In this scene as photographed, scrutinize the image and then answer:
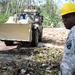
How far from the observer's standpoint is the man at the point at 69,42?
109 inches

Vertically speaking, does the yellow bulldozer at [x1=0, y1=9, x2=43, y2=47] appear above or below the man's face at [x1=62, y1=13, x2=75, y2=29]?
below

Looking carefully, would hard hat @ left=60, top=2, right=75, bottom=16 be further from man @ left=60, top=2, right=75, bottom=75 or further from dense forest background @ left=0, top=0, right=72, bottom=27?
dense forest background @ left=0, top=0, right=72, bottom=27

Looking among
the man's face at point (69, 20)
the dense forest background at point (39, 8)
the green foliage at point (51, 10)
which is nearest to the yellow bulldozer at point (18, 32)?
the man's face at point (69, 20)

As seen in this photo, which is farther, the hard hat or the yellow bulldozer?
the yellow bulldozer

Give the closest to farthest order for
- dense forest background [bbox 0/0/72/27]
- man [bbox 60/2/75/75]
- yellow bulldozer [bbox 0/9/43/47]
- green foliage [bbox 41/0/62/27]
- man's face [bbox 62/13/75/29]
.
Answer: man [bbox 60/2/75/75] → man's face [bbox 62/13/75/29] → yellow bulldozer [bbox 0/9/43/47] → dense forest background [bbox 0/0/72/27] → green foliage [bbox 41/0/62/27]

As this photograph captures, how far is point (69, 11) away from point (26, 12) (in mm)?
14121

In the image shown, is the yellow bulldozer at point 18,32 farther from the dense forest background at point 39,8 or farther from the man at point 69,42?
the dense forest background at point 39,8

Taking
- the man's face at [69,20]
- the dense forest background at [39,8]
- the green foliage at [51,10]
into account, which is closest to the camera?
the man's face at [69,20]

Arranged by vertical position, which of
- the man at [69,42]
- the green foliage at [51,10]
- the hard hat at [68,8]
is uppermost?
the hard hat at [68,8]

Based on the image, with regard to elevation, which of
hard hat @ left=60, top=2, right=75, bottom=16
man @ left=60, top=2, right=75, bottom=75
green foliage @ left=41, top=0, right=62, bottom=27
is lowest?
green foliage @ left=41, top=0, right=62, bottom=27

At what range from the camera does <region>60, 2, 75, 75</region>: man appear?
2.78m

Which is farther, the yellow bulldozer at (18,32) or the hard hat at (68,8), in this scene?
the yellow bulldozer at (18,32)

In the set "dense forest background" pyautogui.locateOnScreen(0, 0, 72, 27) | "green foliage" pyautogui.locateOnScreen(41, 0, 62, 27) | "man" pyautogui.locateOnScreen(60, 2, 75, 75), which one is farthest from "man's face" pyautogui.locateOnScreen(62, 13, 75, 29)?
"green foliage" pyautogui.locateOnScreen(41, 0, 62, 27)

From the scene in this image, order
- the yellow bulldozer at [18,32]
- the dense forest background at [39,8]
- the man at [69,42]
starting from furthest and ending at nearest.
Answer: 1. the dense forest background at [39,8]
2. the yellow bulldozer at [18,32]
3. the man at [69,42]
